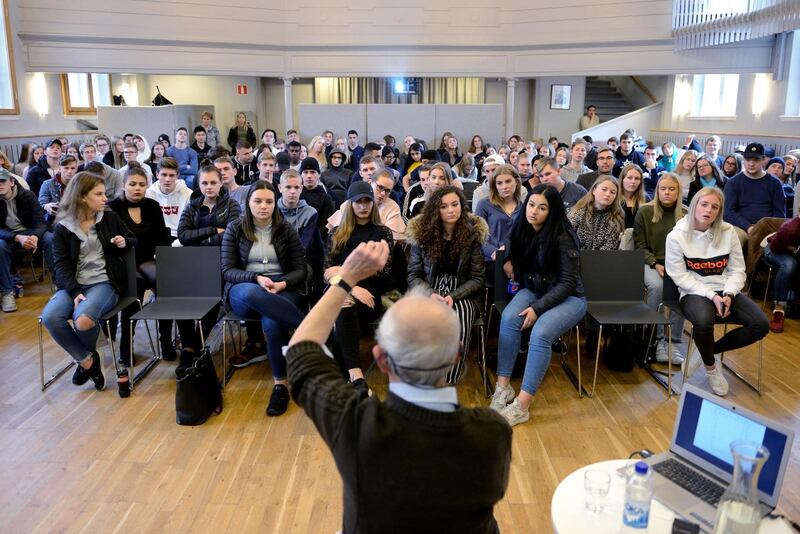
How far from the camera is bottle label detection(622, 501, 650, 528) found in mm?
1812

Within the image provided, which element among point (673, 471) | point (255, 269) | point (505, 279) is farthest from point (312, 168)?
point (673, 471)

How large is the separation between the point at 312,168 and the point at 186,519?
11.6ft

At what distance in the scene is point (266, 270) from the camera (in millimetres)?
4121

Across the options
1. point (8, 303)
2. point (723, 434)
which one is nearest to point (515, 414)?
point (723, 434)

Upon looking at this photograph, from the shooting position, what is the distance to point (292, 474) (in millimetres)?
3086

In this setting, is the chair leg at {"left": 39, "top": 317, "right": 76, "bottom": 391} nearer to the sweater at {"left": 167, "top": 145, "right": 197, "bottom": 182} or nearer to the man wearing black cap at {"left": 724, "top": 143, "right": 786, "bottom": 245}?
the sweater at {"left": 167, "top": 145, "right": 197, "bottom": 182}

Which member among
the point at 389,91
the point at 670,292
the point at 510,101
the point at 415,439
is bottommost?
the point at 670,292

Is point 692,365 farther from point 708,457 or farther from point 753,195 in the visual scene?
point 708,457

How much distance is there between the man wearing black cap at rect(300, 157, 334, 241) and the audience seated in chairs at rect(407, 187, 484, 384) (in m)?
1.78

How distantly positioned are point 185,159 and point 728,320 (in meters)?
7.47

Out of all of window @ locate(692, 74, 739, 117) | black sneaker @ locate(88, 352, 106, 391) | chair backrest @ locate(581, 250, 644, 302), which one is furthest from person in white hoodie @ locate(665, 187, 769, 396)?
window @ locate(692, 74, 739, 117)

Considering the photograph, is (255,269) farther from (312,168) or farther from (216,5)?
(216,5)

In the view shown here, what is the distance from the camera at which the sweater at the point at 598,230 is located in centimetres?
457

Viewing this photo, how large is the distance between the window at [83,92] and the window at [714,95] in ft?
42.2
